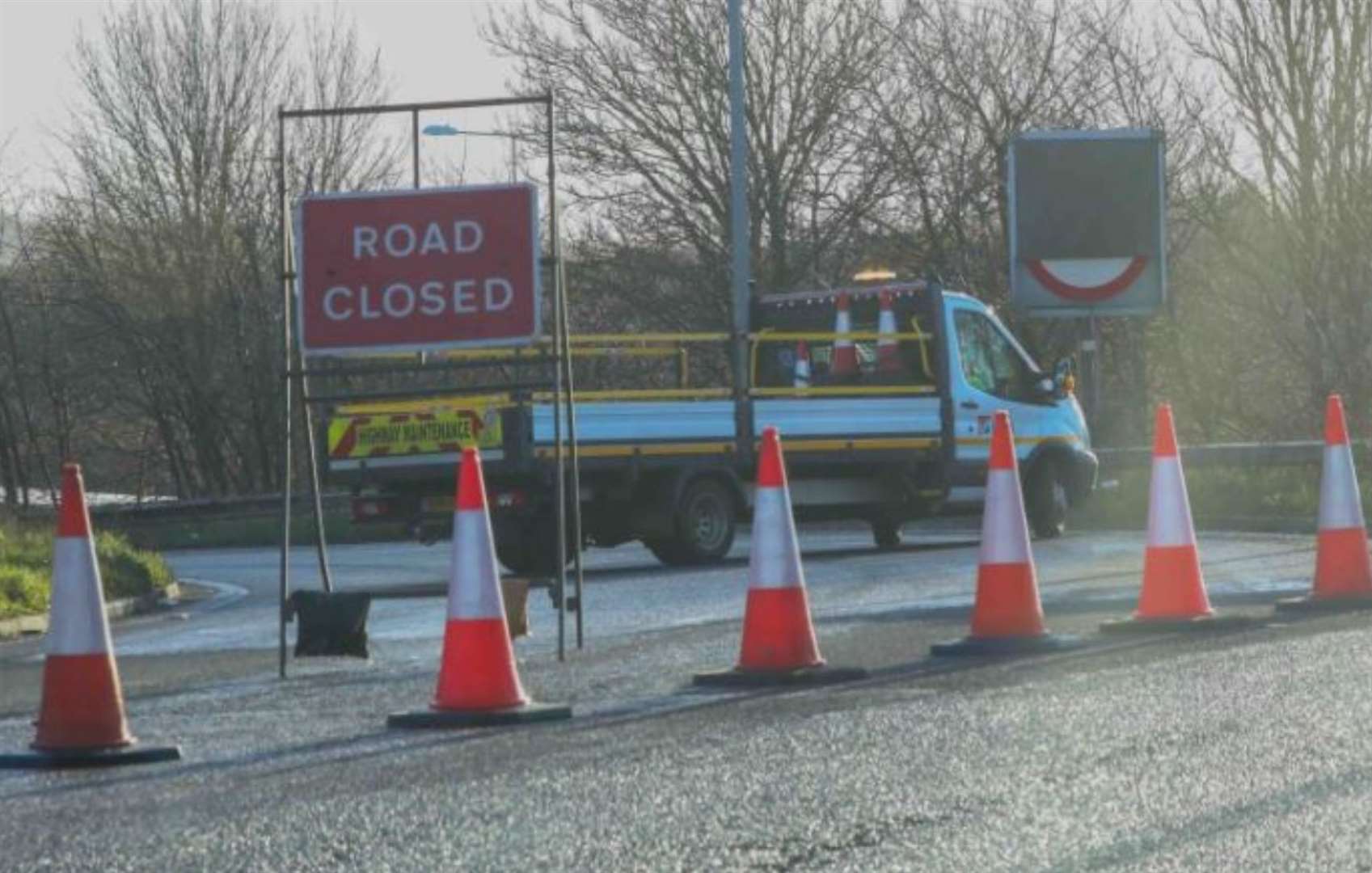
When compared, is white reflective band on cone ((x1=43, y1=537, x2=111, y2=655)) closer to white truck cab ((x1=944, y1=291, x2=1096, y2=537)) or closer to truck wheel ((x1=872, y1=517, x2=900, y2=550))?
white truck cab ((x1=944, y1=291, x2=1096, y2=537))

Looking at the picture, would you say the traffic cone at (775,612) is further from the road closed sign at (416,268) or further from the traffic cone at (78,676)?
the traffic cone at (78,676)

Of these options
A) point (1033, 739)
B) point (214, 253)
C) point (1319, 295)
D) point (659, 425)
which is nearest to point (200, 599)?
point (659, 425)

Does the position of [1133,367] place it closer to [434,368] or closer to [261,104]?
[261,104]

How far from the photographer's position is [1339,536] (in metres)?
Result: 13.2

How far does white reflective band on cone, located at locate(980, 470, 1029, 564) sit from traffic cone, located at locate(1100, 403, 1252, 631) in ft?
2.77

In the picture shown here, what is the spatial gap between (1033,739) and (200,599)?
49.0 ft

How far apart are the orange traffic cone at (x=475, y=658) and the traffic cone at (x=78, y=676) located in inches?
39.5

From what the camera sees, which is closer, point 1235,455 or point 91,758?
Result: point 91,758

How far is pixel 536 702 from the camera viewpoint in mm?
10078

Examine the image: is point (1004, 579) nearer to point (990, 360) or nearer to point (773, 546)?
point (773, 546)

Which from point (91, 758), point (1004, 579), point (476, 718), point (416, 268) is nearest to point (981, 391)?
point (416, 268)

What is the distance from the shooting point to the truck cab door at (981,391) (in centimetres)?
2417

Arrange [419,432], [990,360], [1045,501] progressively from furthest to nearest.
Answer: [1045,501] → [990,360] → [419,432]

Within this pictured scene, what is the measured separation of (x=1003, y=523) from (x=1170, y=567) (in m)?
1.09
